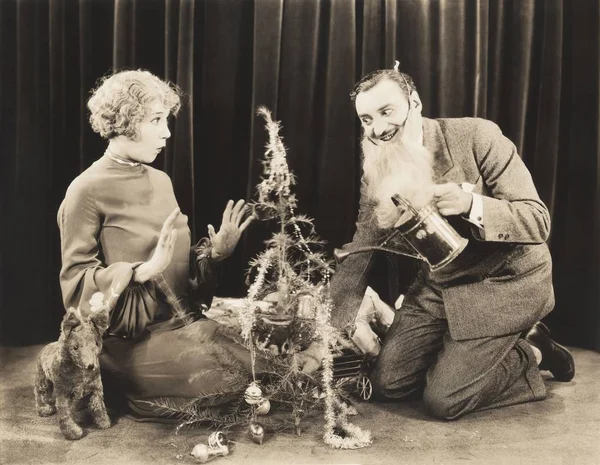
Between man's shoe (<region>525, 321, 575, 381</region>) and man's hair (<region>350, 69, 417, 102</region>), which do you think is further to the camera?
man's shoe (<region>525, 321, 575, 381</region>)

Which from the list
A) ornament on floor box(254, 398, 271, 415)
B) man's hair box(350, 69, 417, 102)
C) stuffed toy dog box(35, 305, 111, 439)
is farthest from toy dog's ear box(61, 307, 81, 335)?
man's hair box(350, 69, 417, 102)

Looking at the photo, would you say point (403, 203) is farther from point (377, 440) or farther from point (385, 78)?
point (377, 440)

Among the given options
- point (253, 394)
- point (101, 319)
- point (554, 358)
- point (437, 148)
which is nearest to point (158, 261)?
point (101, 319)

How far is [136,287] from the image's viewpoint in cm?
210

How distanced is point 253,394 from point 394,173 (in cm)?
83

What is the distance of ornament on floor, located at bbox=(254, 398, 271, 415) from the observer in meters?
2.06

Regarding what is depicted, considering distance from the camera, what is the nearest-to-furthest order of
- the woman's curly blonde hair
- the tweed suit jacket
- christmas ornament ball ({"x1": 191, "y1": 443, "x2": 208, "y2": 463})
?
christmas ornament ball ({"x1": 191, "y1": 443, "x2": 208, "y2": 463}), the woman's curly blonde hair, the tweed suit jacket

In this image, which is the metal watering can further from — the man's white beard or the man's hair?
the man's hair

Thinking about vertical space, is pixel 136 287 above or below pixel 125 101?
below

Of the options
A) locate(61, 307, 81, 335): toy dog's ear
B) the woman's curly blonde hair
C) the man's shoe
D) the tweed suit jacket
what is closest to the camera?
locate(61, 307, 81, 335): toy dog's ear

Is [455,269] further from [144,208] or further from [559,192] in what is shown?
[144,208]

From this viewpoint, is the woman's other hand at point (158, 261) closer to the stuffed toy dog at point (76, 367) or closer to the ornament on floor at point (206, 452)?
the stuffed toy dog at point (76, 367)

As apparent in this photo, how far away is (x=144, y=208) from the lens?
2.12 m

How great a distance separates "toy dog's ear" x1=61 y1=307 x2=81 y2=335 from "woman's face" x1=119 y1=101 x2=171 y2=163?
0.52 metres
